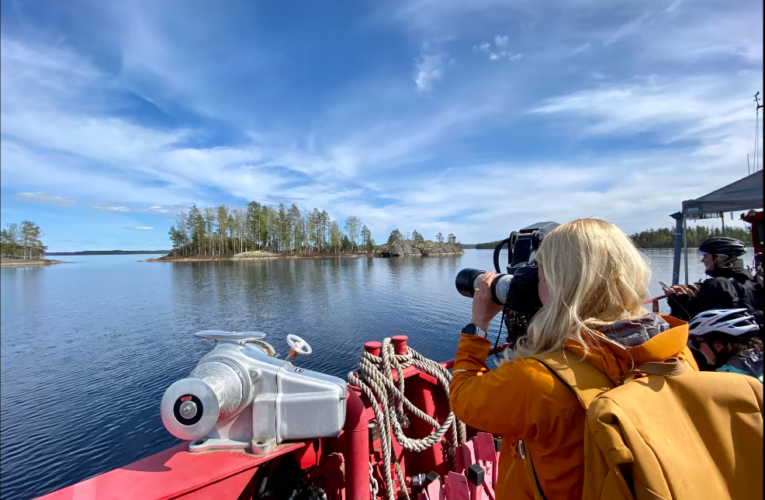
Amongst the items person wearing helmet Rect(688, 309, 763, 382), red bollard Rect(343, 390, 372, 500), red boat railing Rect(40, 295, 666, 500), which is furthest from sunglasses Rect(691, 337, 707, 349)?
red bollard Rect(343, 390, 372, 500)

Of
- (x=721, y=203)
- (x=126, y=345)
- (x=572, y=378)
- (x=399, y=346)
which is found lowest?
(x=126, y=345)

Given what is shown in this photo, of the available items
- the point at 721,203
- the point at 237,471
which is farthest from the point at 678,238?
the point at 237,471

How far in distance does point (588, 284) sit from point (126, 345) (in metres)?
12.6

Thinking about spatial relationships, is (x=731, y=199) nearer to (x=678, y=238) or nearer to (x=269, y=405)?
(x=678, y=238)

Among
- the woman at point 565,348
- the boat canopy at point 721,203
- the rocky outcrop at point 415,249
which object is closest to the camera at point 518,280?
the woman at point 565,348

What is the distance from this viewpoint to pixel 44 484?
487 centimetres

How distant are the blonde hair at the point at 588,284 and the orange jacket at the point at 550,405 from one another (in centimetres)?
7

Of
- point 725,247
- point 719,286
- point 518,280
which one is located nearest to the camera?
point 518,280

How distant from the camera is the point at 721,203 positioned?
532 centimetres

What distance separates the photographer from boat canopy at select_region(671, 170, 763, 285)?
4.97m

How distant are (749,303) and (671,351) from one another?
284cm

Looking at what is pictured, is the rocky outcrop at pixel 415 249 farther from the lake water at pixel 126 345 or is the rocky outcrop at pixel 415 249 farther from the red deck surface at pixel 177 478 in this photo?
the red deck surface at pixel 177 478

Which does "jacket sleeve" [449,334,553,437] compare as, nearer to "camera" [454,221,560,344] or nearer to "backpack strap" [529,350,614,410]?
"backpack strap" [529,350,614,410]

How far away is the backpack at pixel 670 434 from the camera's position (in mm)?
688
